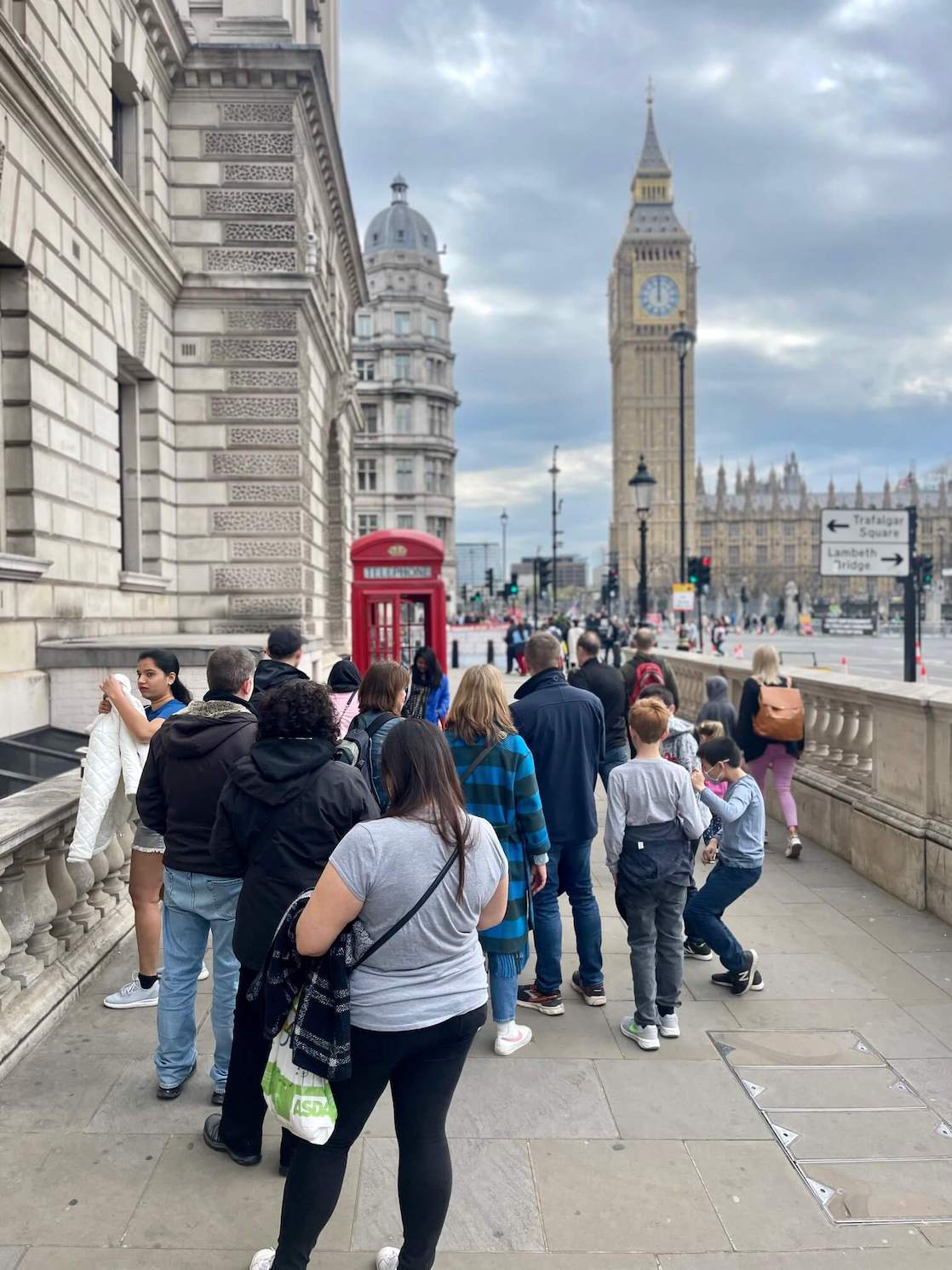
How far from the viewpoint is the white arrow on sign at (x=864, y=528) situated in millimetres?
9594

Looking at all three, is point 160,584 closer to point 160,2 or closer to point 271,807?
point 160,2

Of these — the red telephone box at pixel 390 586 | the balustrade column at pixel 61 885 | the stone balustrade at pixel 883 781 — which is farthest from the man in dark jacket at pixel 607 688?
the red telephone box at pixel 390 586

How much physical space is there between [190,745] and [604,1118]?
229 cm

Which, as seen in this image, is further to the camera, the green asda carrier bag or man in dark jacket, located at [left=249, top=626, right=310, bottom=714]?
man in dark jacket, located at [left=249, top=626, right=310, bottom=714]

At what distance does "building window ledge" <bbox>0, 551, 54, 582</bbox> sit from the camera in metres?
8.61

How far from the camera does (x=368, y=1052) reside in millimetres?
2592

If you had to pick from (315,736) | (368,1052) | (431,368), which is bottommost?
(368,1052)

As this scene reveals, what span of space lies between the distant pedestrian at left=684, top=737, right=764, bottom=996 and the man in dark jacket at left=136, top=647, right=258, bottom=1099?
2.55m

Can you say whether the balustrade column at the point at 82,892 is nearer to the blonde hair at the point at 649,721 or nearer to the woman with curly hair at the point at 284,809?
the woman with curly hair at the point at 284,809

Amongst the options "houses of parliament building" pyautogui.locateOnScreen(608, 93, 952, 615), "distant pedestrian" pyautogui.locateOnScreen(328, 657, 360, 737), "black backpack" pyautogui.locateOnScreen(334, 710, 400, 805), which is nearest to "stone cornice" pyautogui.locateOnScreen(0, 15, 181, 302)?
"distant pedestrian" pyautogui.locateOnScreen(328, 657, 360, 737)

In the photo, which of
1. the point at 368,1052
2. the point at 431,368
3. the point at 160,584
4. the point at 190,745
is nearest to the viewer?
the point at 368,1052

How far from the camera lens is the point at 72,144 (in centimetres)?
Result: 981

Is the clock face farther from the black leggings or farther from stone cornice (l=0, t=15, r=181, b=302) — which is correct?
the black leggings

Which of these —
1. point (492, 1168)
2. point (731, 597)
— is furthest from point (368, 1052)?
point (731, 597)
